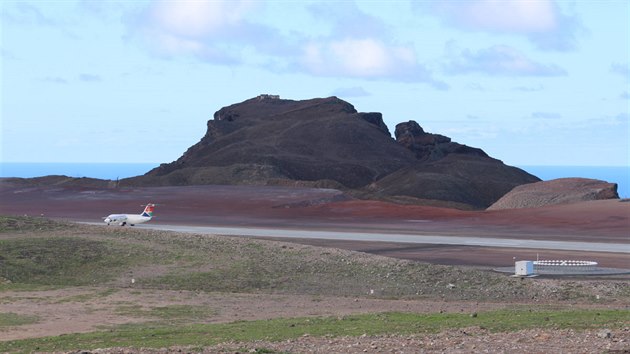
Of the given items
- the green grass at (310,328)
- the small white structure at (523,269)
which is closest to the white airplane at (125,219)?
the small white structure at (523,269)

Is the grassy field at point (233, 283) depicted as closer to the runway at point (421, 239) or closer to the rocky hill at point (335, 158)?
the runway at point (421, 239)

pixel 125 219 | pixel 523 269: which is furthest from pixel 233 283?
pixel 125 219

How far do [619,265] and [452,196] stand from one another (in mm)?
64834

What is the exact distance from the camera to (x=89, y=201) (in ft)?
307

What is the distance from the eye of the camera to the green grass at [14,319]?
25500mm

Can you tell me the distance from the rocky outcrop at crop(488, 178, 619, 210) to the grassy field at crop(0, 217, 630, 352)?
160 ft

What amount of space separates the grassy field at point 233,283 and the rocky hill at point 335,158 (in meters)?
55.2

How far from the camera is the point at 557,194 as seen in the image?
87.9 metres

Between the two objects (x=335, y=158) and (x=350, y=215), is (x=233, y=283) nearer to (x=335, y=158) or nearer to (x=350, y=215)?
(x=350, y=215)

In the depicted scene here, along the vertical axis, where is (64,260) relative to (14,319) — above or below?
above

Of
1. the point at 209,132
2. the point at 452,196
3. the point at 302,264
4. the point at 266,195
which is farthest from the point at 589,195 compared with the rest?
the point at 209,132

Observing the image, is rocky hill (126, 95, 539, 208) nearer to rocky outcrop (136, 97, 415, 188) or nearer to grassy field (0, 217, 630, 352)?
rocky outcrop (136, 97, 415, 188)

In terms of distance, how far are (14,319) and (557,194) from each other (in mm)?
Answer: 69190

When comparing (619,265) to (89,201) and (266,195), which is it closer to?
(266,195)
